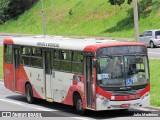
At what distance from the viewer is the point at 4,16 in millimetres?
90188

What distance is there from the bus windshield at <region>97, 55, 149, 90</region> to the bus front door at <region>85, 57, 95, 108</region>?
1.28 feet

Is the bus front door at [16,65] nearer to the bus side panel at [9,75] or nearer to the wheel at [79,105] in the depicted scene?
the bus side panel at [9,75]

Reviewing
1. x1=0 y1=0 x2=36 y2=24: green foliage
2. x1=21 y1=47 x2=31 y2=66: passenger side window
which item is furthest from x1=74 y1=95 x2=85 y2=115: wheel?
x1=0 y1=0 x2=36 y2=24: green foliage

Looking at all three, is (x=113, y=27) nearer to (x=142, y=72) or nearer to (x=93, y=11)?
(x=93, y=11)

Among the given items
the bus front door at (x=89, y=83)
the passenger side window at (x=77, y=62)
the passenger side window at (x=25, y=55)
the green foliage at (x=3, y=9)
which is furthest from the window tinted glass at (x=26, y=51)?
the green foliage at (x=3, y=9)

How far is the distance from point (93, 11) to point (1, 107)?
48.8 meters

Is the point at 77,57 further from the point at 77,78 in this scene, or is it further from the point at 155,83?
the point at 155,83

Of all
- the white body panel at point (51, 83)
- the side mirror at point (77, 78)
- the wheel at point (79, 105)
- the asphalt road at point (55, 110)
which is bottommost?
the asphalt road at point (55, 110)

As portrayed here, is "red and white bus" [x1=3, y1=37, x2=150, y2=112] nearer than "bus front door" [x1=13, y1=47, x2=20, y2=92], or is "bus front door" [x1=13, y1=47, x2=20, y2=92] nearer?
"red and white bus" [x1=3, y1=37, x2=150, y2=112]

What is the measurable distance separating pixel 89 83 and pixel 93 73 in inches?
16.6

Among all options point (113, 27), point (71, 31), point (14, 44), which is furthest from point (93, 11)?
point (14, 44)

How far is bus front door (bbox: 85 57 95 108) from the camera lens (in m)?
17.0

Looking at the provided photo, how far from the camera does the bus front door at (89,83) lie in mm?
17000

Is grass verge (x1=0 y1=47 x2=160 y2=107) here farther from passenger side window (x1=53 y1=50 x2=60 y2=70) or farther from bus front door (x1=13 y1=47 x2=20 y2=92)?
bus front door (x1=13 y1=47 x2=20 y2=92)
